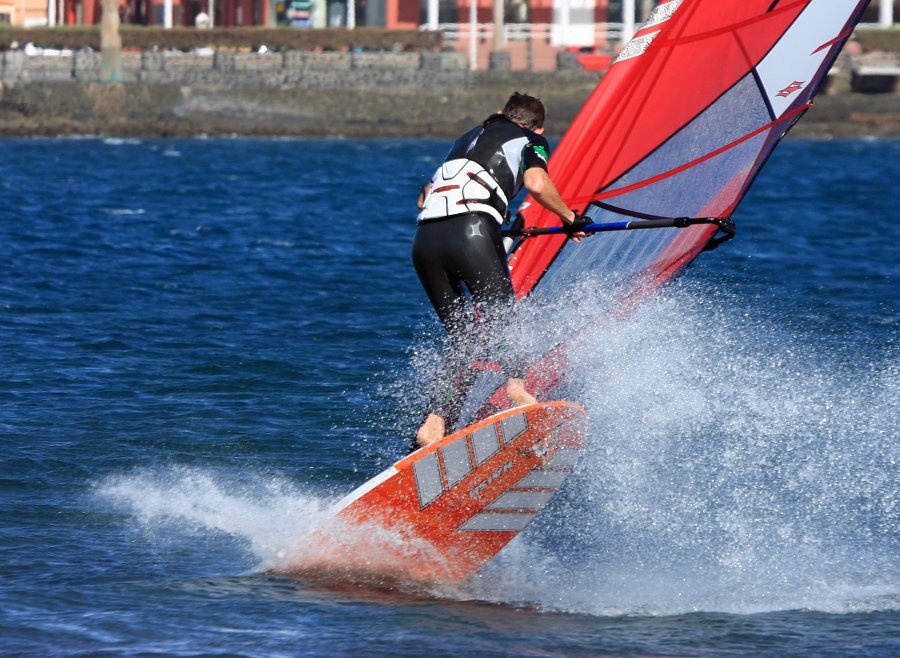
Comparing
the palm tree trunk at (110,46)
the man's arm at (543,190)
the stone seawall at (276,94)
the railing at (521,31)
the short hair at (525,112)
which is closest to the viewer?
the man's arm at (543,190)

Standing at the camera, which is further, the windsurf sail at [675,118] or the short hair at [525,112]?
the windsurf sail at [675,118]

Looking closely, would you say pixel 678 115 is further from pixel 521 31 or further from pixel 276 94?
pixel 521 31

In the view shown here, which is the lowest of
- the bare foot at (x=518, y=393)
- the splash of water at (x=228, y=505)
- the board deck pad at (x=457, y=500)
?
the splash of water at (x=228, y=505)

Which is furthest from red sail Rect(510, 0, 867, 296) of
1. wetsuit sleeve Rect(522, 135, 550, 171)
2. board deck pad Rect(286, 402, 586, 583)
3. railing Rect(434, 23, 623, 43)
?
railing Rect(434, 23, 623, 43)

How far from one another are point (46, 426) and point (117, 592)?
3.48m

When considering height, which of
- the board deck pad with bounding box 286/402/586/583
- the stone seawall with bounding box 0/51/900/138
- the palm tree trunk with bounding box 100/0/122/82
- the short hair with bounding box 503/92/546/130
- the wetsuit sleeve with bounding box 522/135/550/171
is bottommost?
the board deck pad with bounding box 286/402/586/583

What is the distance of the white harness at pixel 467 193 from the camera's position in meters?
7.21

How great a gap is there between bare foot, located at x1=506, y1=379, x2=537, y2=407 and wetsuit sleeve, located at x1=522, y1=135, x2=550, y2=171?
1093 mm

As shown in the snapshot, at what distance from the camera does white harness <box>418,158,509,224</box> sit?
23.7ft

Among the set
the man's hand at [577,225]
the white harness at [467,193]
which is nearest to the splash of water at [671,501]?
the man's hand at [577,225]

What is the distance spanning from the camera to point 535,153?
7.15 meters

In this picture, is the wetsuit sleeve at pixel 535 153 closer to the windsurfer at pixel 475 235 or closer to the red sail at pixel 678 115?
the windsurfer at pixel 475 235

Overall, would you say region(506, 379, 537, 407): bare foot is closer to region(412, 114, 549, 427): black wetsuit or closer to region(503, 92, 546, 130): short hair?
region(412, 114, 549, 427): black wetsuit

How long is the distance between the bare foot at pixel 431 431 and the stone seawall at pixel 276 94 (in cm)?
3944
